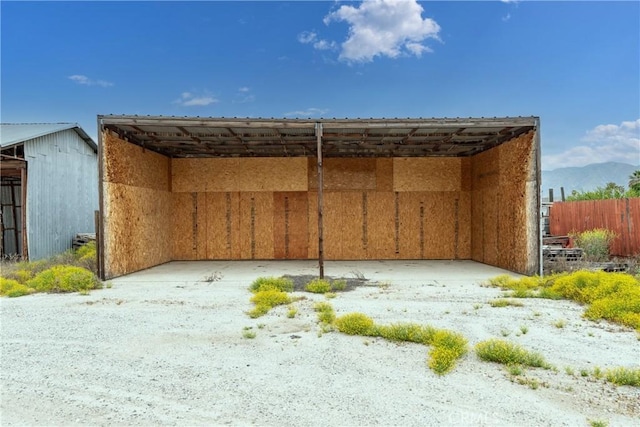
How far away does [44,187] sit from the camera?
13227 mm

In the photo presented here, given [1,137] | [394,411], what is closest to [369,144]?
[394,411]

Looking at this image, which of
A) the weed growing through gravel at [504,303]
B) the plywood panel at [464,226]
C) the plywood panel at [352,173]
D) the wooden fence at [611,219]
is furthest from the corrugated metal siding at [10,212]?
the wooden fence at [611,219]

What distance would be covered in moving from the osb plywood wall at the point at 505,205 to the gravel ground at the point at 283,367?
12.0 ft

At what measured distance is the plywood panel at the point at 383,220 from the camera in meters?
14.5

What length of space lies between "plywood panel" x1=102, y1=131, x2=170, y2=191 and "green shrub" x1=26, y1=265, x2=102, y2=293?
275 cm

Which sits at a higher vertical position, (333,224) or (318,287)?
(333,224)

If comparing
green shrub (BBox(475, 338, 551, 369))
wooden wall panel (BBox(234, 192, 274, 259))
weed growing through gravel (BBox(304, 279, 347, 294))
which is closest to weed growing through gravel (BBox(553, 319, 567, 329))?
green shrub (BBox(475, 338, 551, 369))

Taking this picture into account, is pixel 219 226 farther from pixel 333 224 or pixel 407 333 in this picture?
pixel 407 333

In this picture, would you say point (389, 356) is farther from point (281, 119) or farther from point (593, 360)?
point (281, 119)

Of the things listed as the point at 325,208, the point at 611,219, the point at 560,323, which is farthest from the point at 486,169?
the point at 560,323

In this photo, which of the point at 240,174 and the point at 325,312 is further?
the point at 240,174

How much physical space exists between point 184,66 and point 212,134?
22.4 meters
